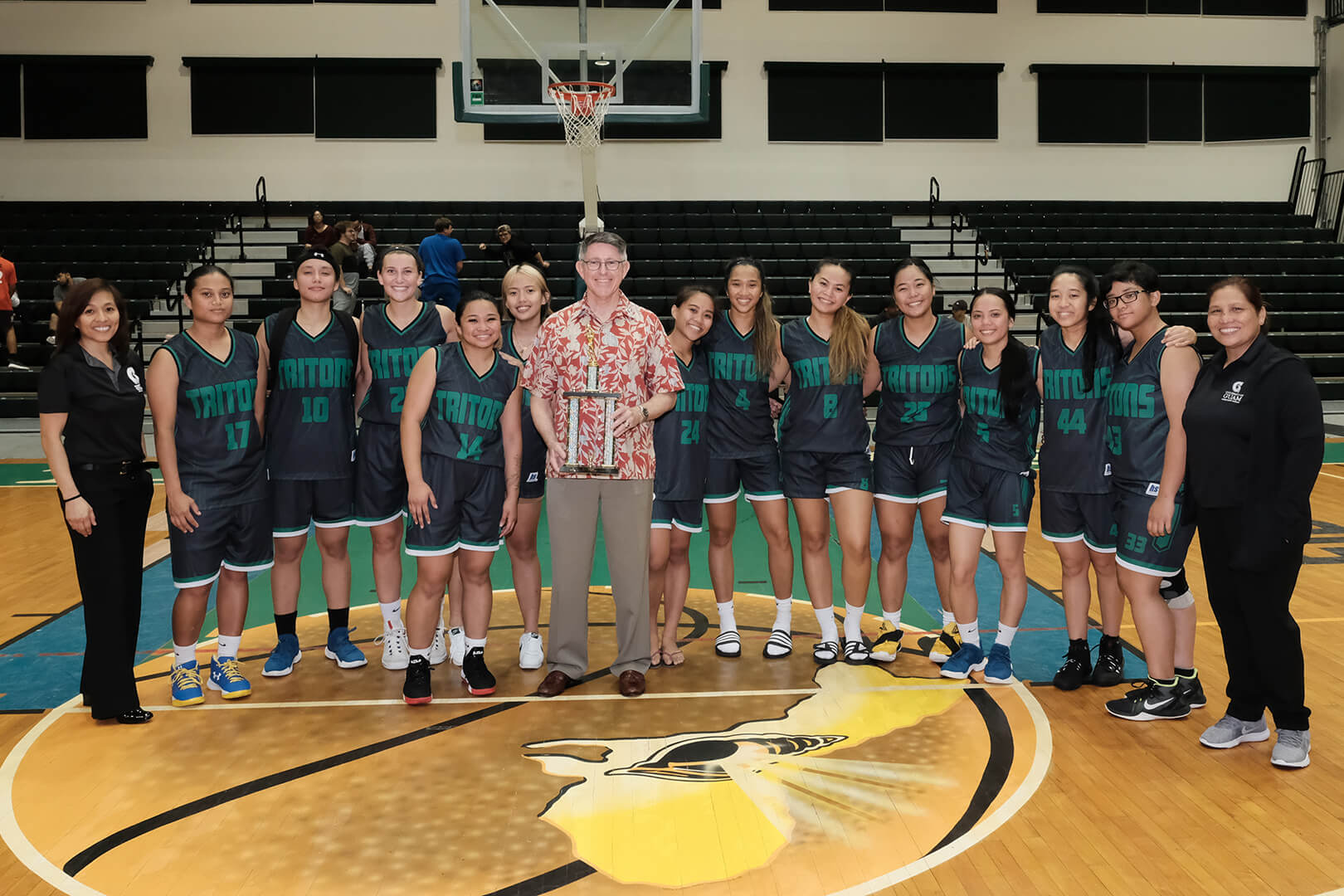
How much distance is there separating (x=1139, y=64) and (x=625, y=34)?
1049 centimetres

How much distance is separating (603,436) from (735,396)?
75cm

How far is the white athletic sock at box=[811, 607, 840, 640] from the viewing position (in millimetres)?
4410

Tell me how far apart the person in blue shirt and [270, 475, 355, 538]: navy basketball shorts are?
19.2 feet

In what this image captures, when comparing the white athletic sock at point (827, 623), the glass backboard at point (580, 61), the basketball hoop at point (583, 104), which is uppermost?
the glass backboard at point (580, 61)

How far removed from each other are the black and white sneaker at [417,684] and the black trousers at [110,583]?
99cm

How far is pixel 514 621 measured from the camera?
5.04 meters

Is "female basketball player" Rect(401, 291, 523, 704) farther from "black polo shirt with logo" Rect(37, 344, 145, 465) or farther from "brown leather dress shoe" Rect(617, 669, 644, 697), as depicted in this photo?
"black polo shirt with logo" Rect(37, 344, 145, 465)

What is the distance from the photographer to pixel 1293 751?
10.8 ft

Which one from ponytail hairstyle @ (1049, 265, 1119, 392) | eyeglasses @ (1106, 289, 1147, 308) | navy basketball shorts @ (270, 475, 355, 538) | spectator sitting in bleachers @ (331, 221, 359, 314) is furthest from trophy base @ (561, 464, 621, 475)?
spectator sitting in bleachers @ (331, 221, 359, 314)

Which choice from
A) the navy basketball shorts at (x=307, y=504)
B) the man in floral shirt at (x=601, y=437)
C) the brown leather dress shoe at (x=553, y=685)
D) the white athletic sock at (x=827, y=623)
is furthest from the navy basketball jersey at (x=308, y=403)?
the white athletic sock at (x=827, y=623)

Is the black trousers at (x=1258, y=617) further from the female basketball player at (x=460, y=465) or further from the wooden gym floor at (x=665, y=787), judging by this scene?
the female basketball player at (x=460, y=465)

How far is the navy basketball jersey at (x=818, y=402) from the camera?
13.9ft

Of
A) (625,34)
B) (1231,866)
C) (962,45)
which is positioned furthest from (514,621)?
(962,45)

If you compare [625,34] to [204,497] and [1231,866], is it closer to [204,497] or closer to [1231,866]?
[204,497]
